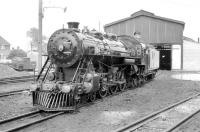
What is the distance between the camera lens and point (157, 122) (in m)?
8.78

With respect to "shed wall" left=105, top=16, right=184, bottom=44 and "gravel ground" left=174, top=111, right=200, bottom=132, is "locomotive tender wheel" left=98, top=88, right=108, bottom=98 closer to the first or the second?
"gravel ground" left=174, top=111, right=200, bottom=132

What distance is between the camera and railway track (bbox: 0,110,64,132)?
26.2 feet

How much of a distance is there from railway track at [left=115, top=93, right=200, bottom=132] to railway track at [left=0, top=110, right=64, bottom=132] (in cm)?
276

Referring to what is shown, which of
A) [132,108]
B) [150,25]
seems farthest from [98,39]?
[150,25]

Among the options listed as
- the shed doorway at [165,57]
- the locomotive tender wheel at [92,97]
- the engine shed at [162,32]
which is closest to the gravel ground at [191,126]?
the locomotive tender wheel at [92,97]

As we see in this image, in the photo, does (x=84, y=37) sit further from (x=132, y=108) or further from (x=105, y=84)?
(x=132, y=108)

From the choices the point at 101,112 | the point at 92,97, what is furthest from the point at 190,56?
the point at 101,112

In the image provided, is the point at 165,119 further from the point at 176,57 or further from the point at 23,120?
the point at 176,57

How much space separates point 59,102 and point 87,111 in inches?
42.9

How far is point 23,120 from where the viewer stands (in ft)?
29.8

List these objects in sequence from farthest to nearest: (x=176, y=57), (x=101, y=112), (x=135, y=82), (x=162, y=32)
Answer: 1. (x=176, y=57)
2. (x=162, y=32)
3. (x=135, y=82)
4. (x=101, y=112)

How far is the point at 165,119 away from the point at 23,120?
15.1ft

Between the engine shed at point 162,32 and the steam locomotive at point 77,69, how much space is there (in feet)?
68.4

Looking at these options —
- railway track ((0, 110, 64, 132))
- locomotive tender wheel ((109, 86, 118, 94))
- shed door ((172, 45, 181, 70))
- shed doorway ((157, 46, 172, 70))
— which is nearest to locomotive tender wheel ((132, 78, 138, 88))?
locomotive tender wheel ((109, 86, 118, 94))
